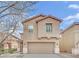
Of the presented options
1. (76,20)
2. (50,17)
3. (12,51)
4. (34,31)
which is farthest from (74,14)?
(12,51)

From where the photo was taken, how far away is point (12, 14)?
13727 mm

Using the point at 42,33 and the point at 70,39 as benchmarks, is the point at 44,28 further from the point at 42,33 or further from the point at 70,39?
the point at 70,39

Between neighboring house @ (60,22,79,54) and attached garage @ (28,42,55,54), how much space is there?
2.01ft

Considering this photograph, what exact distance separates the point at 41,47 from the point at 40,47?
0.08 metres

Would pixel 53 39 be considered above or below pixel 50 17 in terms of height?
below

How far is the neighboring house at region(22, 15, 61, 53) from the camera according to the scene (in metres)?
14.9

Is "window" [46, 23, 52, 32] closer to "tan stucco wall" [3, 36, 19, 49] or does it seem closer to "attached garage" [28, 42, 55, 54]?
"attached garage" [28, 42, 55, 54]

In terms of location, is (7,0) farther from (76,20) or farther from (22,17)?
(76,20)

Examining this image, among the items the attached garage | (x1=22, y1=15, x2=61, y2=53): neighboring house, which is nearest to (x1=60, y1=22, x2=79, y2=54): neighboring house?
(x1=22, y1=15, x2=61, y2=53): neighboring house

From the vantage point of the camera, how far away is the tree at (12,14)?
13.4 metres

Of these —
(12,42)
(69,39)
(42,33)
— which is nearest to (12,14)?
(12,42)

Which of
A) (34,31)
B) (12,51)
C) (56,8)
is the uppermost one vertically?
(56,8)

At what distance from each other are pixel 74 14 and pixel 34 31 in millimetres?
2314

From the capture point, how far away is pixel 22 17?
1381cm
